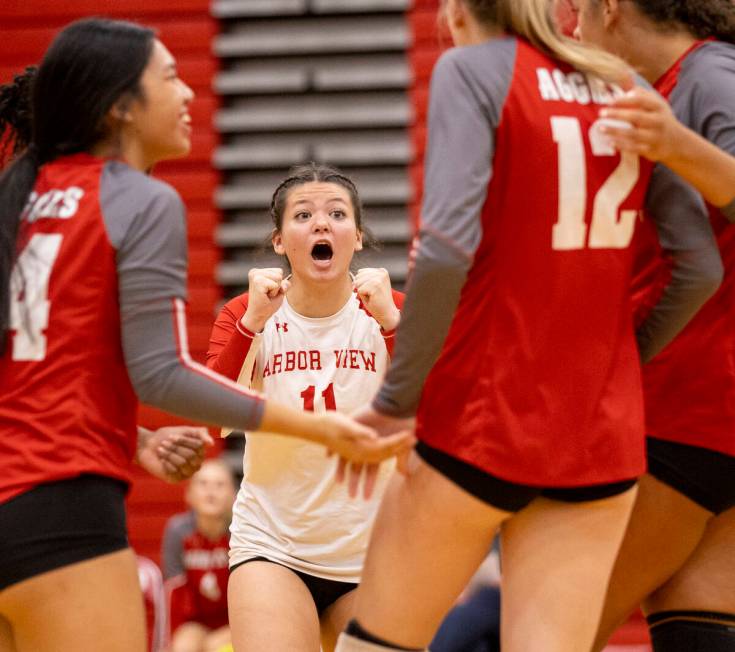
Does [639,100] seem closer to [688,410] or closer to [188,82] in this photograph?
[688,410]

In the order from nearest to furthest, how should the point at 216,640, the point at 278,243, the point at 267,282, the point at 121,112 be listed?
the point at 121,112 < the point at 267,282 < the point at 278,243 < the point at 216,640

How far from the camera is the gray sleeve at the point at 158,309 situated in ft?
7.04

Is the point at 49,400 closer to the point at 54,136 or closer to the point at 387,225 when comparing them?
the point at 54,136

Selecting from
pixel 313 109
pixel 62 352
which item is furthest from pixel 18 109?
pixel 313 109

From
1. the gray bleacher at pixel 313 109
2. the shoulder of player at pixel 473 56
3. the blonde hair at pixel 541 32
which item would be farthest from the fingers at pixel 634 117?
the gray bleacher at pixel 313 109

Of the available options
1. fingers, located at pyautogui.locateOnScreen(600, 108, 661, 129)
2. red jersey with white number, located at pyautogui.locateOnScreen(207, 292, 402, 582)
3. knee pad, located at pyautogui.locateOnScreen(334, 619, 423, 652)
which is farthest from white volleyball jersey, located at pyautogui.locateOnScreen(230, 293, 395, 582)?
fingers, located at pyautogui.locateOnScreen(600, 108, 661, 129)

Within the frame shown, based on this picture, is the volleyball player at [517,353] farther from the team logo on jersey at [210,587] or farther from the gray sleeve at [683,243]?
the team logo on jersey at [210,587]

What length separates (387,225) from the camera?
23.6ft

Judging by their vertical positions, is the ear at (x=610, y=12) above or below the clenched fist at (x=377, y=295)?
above

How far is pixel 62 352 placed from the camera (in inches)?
83.9

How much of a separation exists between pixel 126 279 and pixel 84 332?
0.12m

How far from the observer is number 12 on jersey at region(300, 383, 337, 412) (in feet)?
10.4

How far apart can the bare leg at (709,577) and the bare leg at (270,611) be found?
2.90 feet

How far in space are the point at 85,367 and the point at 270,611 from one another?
1072mm
